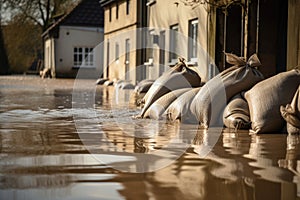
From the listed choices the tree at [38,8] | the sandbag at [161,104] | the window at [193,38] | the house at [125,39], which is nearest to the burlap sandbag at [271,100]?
the sandbag at [161,104]

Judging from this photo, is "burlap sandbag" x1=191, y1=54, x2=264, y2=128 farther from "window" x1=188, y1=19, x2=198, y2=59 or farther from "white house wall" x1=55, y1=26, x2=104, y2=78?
"white house wall" x1=55, y1=26, x2=104, y2=78

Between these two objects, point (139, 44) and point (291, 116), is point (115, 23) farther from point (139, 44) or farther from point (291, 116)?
point (291, 116)

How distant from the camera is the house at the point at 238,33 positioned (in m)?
10.8

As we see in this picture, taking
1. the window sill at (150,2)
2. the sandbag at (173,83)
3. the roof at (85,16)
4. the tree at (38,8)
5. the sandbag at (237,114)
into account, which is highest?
the tree at (38,8)

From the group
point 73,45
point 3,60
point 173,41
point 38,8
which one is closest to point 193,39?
point 173,41

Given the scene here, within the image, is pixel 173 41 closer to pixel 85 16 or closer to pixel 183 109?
pixel 183 109

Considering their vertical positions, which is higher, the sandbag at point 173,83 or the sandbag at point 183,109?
the sandbag at point 173,83

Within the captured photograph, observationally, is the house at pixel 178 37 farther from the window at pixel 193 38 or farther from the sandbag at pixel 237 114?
the sandbag at pixel 237 114

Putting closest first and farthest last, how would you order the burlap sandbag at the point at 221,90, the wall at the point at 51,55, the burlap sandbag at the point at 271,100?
the burlap sandbag at the point at 271,100 → the burlap sandbag at the point at 221,90 → the wall at the point at 51,55

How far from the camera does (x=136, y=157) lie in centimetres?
411

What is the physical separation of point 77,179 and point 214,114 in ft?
10.7

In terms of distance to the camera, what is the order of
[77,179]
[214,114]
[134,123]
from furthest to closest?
1. [134,123]
2. [214,114]
3. [77,179]

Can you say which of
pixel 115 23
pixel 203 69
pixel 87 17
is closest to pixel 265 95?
pixel 203 69

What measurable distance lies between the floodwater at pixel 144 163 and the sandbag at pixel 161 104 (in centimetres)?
113
